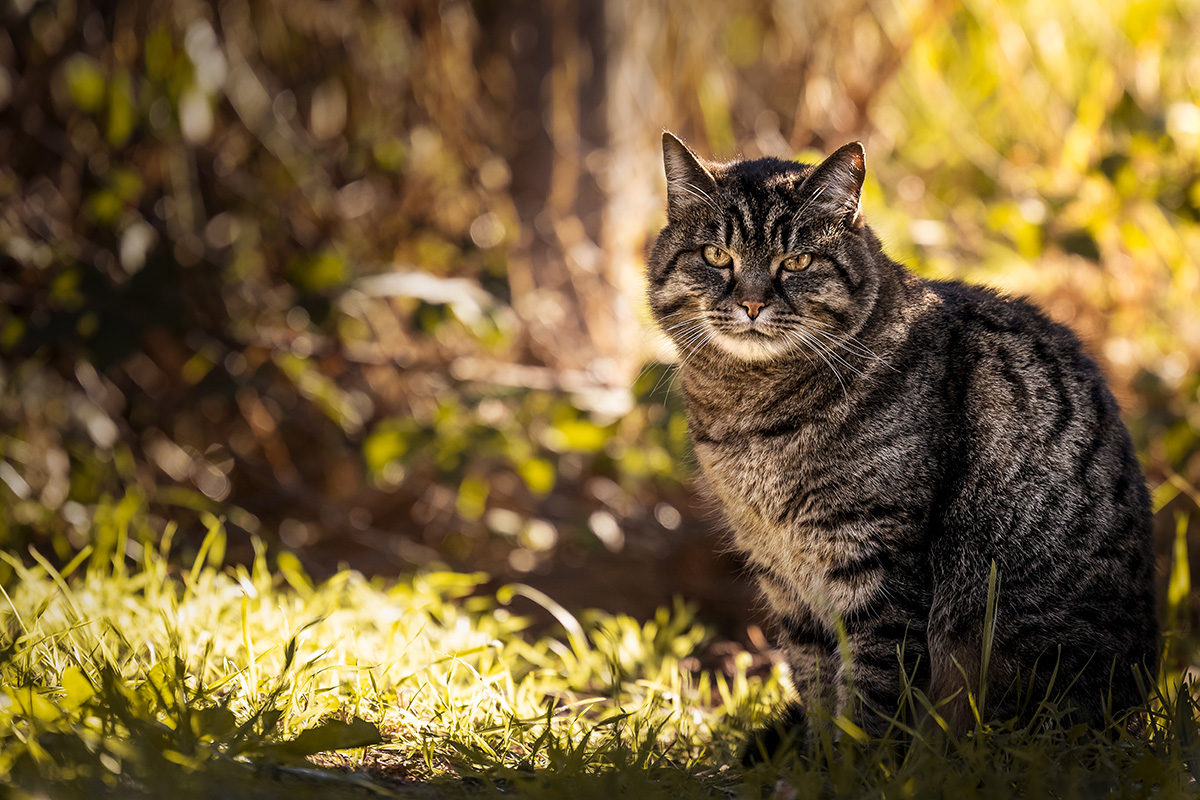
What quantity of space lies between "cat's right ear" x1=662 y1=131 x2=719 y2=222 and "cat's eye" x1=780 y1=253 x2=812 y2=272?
0.79 feet

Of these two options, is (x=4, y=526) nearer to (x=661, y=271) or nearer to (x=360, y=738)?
(x=360, y=738)

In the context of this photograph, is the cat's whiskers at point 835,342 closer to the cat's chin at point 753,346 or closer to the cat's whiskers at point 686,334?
the cat's chin at point 753,346

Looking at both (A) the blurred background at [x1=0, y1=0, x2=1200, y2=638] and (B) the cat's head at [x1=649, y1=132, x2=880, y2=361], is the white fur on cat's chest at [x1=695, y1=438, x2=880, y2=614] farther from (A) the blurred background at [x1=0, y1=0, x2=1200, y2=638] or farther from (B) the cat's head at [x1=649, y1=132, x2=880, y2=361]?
(A) the blurred background at [x1=0, y1=0, x2=1200, y2=638]

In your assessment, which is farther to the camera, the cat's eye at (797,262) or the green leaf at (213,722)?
the cat's eye at (797,262)

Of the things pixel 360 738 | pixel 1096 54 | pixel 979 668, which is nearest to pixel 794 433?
pixel 979 668

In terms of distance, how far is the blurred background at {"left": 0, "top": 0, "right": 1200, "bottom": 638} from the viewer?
324cm

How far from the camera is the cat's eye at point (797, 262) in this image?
218cm

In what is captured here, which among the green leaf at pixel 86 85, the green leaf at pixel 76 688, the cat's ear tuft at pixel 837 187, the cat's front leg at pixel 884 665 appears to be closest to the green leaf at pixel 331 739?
the green leaf at pixel 76 688

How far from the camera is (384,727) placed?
1845mm

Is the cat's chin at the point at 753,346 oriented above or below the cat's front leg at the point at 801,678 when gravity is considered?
above

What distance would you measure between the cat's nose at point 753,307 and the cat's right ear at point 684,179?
32 cm

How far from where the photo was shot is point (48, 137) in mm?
3842

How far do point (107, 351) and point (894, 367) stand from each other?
8.45ft

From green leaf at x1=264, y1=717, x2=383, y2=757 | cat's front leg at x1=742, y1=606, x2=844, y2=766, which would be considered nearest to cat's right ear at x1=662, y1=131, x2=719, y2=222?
cat's front leg at x1=742, y1=606, x2=844, y2=766
